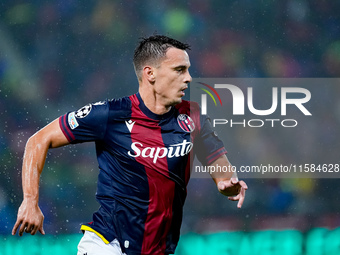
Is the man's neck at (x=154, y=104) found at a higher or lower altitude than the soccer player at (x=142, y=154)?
higher

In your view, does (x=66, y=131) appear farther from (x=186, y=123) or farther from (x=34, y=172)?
(x=186, y=123)

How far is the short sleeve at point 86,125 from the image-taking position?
151 inches

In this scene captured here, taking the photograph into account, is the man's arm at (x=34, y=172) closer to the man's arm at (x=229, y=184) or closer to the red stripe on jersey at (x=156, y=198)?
the red stripe on jersey at (x=156, y=198)

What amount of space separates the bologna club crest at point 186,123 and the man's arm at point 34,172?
2.45 feet

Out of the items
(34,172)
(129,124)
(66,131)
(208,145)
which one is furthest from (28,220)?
(208,145)

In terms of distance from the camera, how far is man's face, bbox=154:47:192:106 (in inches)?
153

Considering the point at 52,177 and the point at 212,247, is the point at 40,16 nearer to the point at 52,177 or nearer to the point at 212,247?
the point at 52,177

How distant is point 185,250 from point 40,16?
3.00m

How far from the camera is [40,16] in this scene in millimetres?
6750

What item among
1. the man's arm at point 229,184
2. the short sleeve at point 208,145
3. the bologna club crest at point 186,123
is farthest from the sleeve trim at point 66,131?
the man's arm at point 229,184

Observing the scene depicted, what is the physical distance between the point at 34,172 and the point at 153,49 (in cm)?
110

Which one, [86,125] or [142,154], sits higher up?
[86,125]

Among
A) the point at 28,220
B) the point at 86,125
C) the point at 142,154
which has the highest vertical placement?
the point at 86,125

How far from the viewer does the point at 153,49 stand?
13.1ft
